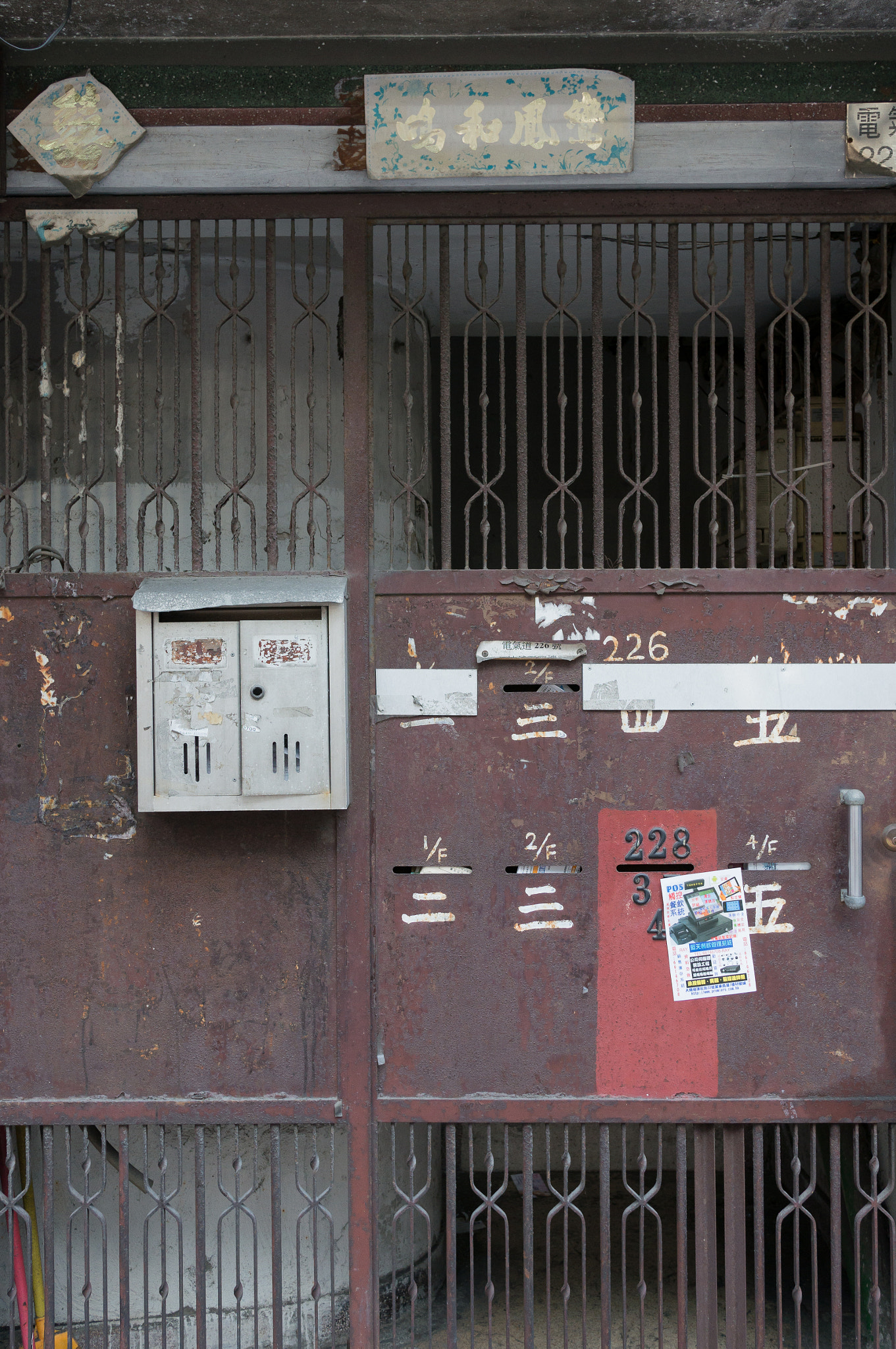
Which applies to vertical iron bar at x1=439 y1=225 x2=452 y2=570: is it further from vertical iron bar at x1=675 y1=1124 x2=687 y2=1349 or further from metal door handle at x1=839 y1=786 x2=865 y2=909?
vertical iron bar at x1=675 y1=1124 x2=687 y2=1349

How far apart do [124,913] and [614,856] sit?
1.58m

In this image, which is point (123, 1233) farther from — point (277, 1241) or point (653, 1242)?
point (653, 1242)

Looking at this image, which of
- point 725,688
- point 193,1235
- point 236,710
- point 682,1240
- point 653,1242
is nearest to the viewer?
point 236,710

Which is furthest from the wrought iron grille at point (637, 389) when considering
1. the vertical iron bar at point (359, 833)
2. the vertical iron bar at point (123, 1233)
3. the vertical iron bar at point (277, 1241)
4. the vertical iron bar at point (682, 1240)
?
the vertical iron bar at point (123, 1233)

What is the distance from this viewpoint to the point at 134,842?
3135 millimetres

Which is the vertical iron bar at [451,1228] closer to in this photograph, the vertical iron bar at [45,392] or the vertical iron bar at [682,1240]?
the vertical iron bar at [682,1240]

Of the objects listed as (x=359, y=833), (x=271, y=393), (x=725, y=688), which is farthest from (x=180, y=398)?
(x=725, y=688)

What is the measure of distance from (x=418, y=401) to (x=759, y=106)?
1647 millimetres

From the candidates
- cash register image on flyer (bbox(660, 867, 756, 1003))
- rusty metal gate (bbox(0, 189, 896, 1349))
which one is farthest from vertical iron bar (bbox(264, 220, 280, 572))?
cash register image on flyer (bbox(660, 867, 756, 1003))

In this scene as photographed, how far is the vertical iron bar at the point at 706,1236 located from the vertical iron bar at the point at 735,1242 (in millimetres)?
43

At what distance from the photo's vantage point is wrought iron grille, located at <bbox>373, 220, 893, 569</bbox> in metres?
3.12

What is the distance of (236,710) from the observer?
289cm

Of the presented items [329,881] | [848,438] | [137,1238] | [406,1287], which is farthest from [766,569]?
[137,1238]

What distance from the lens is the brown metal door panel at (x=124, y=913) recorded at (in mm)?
3117
